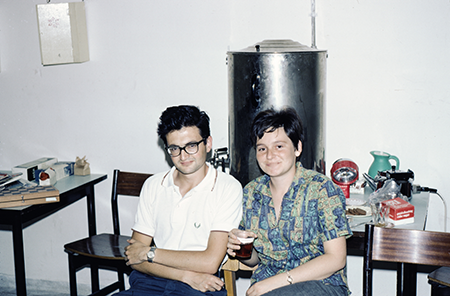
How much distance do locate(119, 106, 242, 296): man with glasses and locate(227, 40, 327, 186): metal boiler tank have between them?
1.21 feet

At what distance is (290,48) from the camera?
7.36 feet

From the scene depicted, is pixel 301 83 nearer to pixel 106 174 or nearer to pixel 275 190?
pixel 275 190

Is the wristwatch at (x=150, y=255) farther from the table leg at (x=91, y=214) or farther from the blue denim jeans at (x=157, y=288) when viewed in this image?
the table leg at (x=91, y=214)

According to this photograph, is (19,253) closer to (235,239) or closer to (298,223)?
(235,239)

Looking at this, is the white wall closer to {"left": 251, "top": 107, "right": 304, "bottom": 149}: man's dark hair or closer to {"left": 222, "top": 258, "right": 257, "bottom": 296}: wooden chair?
{"left": 251, "top": 107, "right": 304, "bottom": 149}: man's dark hair

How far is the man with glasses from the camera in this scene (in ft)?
6.00

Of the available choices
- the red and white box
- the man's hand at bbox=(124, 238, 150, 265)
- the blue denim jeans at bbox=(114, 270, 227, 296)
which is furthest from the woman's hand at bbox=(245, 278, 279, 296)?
the red and white box

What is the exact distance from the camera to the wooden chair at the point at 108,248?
8.18ft

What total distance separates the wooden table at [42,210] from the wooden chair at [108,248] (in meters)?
0.19

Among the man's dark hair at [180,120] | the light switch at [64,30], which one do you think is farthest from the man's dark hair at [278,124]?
the light switch at [64,30]

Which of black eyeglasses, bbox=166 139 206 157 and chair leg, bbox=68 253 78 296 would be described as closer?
black eyeglasses, bbox=166 139 206 157

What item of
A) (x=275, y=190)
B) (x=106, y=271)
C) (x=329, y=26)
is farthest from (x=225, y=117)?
(x=106, y=271)

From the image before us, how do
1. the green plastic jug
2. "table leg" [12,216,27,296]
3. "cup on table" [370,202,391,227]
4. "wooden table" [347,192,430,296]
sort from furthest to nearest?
1. the green plastic jug
2. "table leg" [12,216,27,296]
3. "cup on table" [370,202,391,227]
4. "wooden table" [347,192,430,296]

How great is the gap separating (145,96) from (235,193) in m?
1.20
